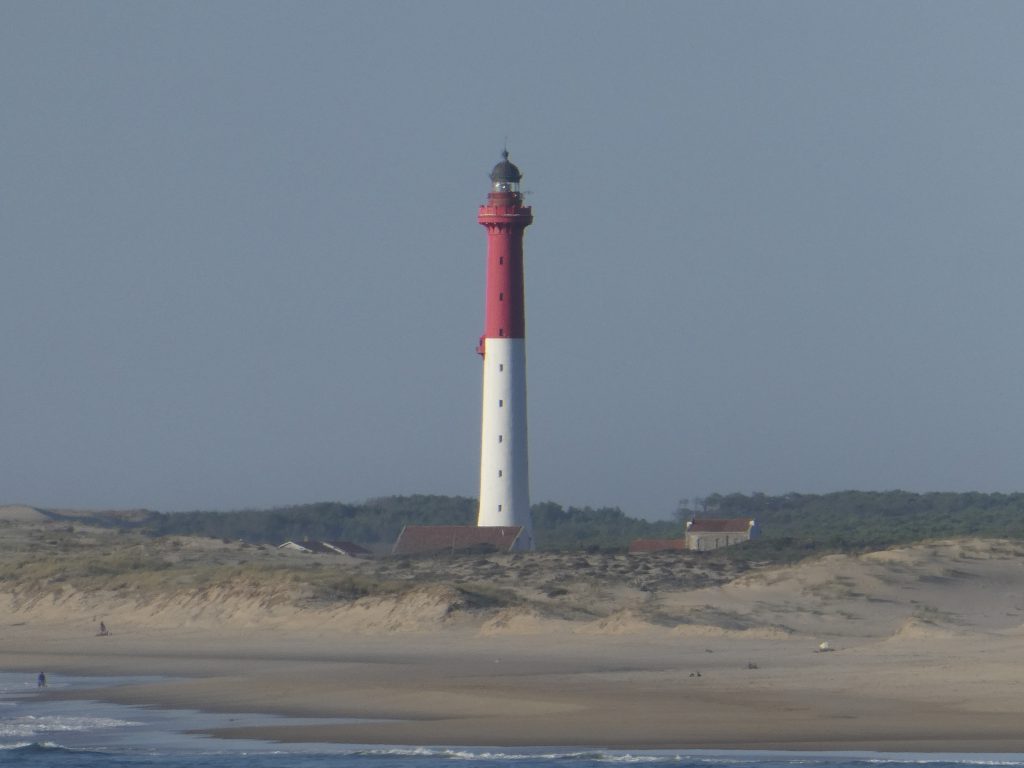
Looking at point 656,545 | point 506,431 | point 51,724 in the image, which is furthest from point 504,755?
point 656,545

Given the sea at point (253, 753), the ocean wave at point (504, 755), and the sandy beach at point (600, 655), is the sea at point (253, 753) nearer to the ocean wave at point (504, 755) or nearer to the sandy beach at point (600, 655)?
the ocean wave at point (504, 755)

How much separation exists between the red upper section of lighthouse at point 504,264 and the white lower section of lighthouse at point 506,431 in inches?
13.7

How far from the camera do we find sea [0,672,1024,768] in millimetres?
18516

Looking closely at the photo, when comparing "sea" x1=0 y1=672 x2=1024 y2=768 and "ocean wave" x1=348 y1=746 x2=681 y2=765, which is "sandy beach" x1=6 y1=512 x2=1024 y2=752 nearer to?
"sea" x1=0 y1=672 x2=1024 y2=768

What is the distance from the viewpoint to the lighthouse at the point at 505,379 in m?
43.3

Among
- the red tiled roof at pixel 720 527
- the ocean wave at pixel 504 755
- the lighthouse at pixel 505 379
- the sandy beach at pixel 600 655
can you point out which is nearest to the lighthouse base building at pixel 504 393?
the lighthouse at pixel 505 379

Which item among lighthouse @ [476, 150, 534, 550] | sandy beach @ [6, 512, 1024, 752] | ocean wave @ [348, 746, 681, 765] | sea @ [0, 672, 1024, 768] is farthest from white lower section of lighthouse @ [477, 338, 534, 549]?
ocean wave @ [348, 746, 681, 765]

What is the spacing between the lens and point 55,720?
A: 2344 centimetres

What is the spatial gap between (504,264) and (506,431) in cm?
382

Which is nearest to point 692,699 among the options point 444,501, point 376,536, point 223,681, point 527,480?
point 223,681

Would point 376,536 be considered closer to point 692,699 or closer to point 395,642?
point 395,642

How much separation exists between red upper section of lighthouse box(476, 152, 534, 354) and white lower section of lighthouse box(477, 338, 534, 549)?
348 millimetres

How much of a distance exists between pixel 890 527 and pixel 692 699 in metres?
33.9

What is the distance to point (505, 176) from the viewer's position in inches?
1766
